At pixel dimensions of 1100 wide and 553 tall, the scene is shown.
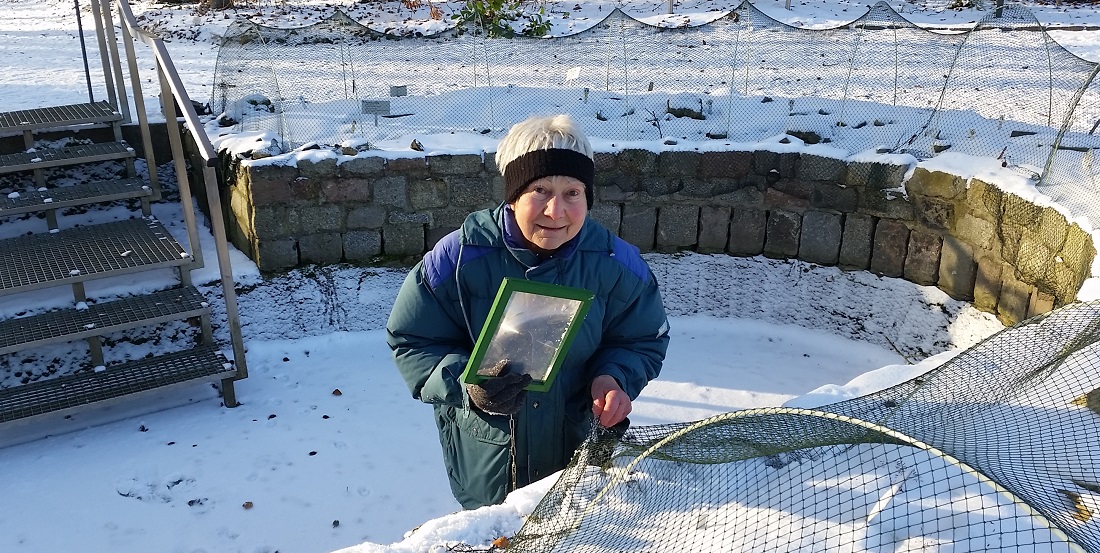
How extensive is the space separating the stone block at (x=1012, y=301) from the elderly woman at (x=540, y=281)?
3407 millimetres

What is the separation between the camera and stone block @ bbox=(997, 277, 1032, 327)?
15.7 ft

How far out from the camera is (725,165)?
5.59m

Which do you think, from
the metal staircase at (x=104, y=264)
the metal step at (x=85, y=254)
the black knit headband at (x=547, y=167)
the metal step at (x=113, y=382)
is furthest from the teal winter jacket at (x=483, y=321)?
the metal step at (x=85, y=254)

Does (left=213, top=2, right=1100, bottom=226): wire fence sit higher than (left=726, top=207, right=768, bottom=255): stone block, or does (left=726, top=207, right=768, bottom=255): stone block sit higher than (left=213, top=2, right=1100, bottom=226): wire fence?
(left=213, top=2, right=1100, bottom=226): wire fence

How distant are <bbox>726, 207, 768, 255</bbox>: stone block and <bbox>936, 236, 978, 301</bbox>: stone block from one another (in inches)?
44.3

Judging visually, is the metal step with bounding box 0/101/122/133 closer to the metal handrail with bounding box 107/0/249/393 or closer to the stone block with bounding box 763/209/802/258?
the metal handrail with bounding box 107/0/249/393

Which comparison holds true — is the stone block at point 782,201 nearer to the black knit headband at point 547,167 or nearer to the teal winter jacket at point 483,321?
the teal winter jacket at point 483,321

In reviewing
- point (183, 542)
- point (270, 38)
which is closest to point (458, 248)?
point (183, 542)

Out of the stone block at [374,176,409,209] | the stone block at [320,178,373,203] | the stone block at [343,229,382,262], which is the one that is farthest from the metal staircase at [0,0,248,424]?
the stone block at [374,176,409,209]

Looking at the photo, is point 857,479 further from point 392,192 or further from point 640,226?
point 392,192

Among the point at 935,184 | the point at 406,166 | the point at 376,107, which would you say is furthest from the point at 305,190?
the point at 935,184

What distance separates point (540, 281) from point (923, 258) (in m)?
4.11

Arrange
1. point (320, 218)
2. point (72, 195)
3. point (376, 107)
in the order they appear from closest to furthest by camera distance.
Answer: point (72, 195)
point (320, 218)
point (376, 107)

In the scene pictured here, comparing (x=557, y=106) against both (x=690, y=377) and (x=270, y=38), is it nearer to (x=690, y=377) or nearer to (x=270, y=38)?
(x=690, y=377)
